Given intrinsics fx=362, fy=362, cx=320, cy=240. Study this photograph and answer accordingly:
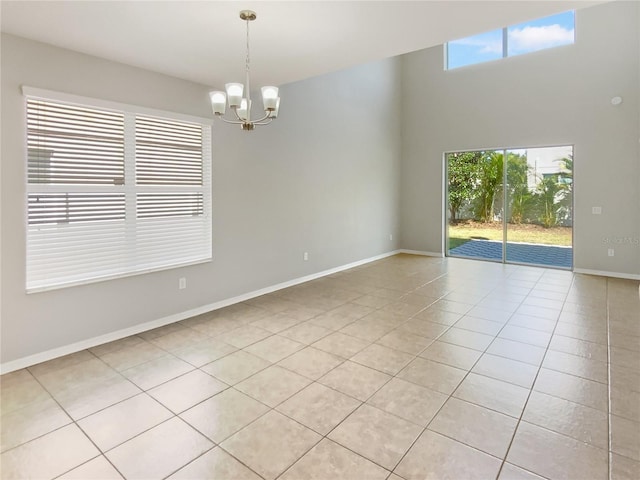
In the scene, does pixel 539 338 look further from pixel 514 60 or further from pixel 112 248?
pixel 514 60

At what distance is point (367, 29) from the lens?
2.82 meters

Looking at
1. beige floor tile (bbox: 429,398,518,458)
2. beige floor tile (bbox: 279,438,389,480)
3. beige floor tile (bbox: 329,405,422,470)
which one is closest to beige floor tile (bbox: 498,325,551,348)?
beige floor tile (bbox: 429,398,518,458)

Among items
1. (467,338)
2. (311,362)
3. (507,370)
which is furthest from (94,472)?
(467,338)

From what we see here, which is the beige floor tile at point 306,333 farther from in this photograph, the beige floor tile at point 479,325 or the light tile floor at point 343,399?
the beige floor tile at point 479,325

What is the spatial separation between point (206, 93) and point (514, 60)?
5721 millimetres

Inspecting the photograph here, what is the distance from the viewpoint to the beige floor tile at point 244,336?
3396 millimetres

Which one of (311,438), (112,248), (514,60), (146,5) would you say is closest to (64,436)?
(311,438)

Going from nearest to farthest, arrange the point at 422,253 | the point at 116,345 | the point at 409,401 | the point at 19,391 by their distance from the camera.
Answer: the point at 409,401, the point at 19,391, the point at 116,345, the point at 422,253

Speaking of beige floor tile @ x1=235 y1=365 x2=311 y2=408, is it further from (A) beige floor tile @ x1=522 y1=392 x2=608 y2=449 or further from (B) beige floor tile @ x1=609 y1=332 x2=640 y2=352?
(B) beige floor tile @ x1=609 y1=332 x2=640 y2=352

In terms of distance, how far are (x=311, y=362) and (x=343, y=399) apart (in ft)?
1.94

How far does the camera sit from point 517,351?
318 cm

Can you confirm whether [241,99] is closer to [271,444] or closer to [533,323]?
[271,444]

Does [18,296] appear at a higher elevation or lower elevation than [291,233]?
lower

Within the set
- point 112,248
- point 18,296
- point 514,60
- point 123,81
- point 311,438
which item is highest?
point 514,60
